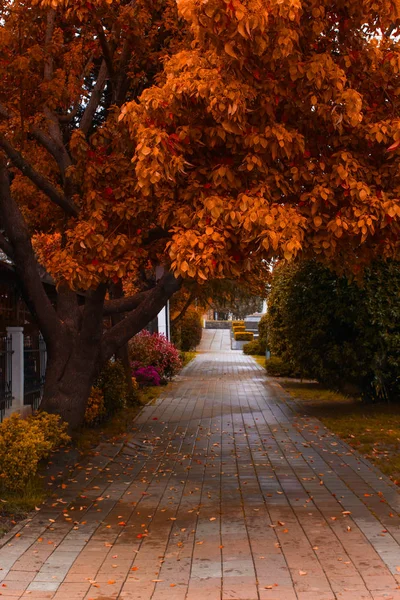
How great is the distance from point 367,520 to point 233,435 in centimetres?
546

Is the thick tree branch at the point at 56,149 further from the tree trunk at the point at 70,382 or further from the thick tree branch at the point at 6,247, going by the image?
the tree trunk at the point at 70,382

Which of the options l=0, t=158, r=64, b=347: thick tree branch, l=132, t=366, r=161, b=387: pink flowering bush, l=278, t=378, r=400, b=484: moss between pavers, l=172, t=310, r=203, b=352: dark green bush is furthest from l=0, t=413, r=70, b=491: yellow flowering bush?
l=172, t=310, r=203, b=352: dark green bush

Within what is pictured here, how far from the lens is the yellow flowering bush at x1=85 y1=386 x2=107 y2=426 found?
12.0m

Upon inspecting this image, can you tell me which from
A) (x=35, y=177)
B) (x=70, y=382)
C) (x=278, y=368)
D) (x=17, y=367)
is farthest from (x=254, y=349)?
(x=35, y=177)

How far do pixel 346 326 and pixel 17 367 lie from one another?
638 centimetres

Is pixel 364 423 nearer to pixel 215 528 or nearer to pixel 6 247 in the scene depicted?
pixel 6 247

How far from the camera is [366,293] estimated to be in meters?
13.3

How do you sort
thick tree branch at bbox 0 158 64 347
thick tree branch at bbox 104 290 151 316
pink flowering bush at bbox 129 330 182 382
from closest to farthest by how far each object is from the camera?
thick tree branch at bbox 0 158 64 347, thick tree branch at bbox 104 290 151 316, pink flowering bush at bbox 129 330 182 382

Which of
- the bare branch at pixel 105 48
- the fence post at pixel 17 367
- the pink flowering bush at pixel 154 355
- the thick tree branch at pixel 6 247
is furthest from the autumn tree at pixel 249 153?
the pink flowering bush at pixel 154 355

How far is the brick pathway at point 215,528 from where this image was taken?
16.5 feet

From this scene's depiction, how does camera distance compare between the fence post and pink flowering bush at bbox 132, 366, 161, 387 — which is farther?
pink flowering bush at bbox 132, 366, 161, 387

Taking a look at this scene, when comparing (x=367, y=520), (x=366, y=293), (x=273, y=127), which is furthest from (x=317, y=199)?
(x=366, y=293)

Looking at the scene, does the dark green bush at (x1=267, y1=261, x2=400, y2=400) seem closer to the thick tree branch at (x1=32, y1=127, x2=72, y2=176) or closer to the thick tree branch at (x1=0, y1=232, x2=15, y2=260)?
the thick tree branch at (x1=32, y1=127, x2=72, y2=176)

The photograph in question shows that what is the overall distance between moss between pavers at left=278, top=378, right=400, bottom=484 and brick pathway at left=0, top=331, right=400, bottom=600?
322 millimetres
